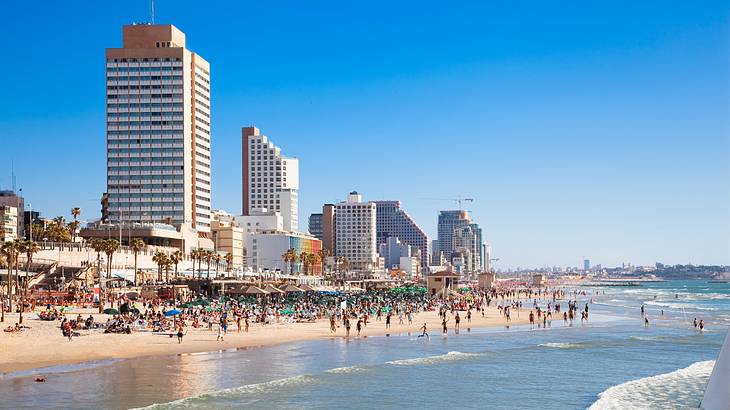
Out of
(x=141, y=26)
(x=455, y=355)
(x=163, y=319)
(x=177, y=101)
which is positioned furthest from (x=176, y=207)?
(x=455, y=355)

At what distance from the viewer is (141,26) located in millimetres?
144750

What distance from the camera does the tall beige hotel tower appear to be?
467 feet

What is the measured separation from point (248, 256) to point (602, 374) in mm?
147955

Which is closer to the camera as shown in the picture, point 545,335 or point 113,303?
point 545,335

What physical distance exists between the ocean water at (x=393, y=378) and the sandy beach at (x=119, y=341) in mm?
2156

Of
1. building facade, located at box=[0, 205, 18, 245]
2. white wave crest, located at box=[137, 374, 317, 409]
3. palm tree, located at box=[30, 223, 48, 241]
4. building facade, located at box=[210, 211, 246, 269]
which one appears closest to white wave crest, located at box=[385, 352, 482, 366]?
white wave crest, located at box=[137, 374, 317, 409]

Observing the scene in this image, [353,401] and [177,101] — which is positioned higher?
[177,101]

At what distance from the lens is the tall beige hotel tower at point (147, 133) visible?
142250 mm

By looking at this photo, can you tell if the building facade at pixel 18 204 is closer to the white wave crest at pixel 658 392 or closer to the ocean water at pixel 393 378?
the ocean water at pixel 393 378

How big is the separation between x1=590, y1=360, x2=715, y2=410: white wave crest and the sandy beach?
78.4ft

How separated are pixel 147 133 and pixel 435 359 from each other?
111 meters

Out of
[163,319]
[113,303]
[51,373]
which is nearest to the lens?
[51,373]

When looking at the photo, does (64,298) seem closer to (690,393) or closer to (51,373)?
(51,373)

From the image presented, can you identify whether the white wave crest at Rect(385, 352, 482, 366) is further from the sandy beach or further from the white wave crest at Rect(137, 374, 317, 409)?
the sandy beach
